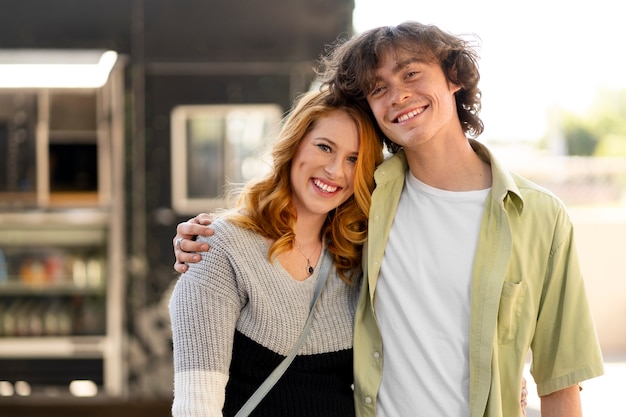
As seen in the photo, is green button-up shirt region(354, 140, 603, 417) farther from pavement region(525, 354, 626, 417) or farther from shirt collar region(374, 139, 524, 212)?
pavement region(525, 354, 626, 417)

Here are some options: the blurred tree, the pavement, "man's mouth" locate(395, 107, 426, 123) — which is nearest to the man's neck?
"man's mouth" locate(395, 107, 426, 123)

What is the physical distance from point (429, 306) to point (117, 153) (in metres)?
3.12

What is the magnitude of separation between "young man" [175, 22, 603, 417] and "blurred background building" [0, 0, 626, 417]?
8.40 feet

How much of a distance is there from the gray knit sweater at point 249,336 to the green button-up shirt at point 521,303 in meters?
0.13

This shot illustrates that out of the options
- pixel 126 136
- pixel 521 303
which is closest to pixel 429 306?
pixel 521 303

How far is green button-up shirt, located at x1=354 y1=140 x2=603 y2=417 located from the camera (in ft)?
6.73

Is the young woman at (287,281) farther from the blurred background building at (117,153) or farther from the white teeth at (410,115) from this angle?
the blurred background building at (117,153)

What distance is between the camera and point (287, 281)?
2176mm

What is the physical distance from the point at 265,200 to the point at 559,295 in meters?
0.84

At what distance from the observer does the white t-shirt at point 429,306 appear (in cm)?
209

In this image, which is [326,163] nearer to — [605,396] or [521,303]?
[521,303]

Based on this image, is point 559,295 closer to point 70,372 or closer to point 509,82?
point 70,372

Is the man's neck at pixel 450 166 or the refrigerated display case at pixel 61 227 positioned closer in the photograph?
the man's neck at pixel 450 166

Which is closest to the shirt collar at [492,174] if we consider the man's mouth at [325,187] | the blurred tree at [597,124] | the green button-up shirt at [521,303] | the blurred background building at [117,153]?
the green button-up shirt at [521,303]
